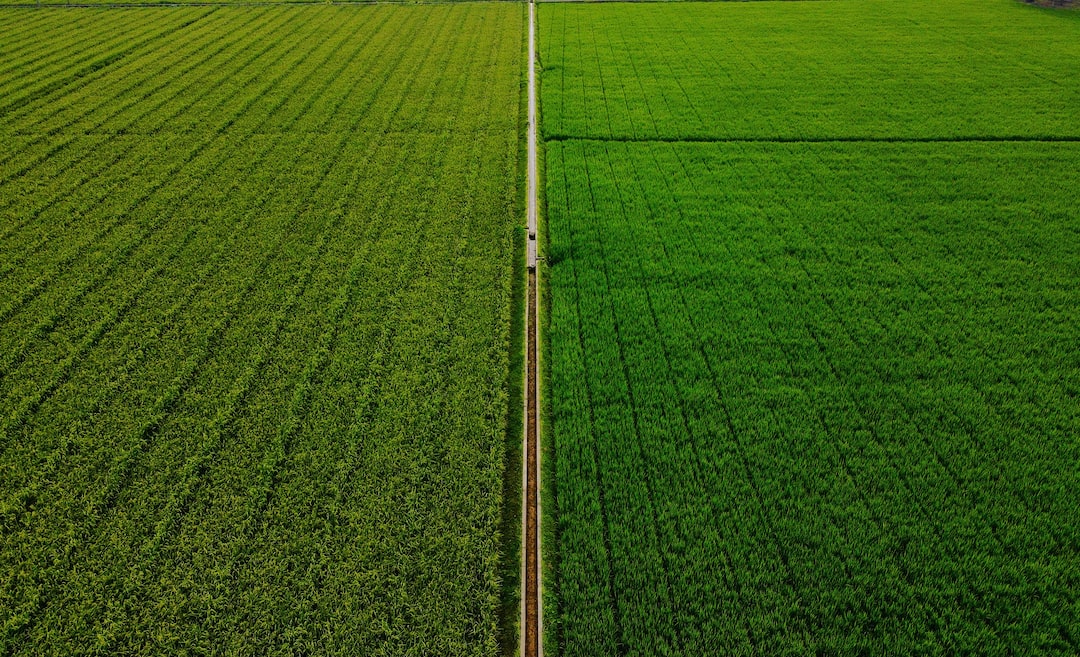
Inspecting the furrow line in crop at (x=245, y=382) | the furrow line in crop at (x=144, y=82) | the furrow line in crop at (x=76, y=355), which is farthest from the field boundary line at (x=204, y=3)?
the furrow line in crop at (x=76, y=355)

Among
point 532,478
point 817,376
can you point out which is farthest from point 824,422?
point 532,478

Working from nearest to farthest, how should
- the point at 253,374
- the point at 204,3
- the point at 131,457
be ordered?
the point at 131,457, the point at 253,374, the point at 204,3

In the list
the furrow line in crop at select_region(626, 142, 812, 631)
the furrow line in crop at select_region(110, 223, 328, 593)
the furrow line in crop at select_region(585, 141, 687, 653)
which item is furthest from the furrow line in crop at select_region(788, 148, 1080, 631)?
the furrow line in crop at select_region(110, 223, 328, 593)

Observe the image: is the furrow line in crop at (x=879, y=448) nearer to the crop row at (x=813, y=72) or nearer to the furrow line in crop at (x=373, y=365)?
the furrow line in crop at (x=373, y=365)

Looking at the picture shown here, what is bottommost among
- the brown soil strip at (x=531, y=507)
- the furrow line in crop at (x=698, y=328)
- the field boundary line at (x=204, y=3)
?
the brown soil strip at (x=531, y=507)

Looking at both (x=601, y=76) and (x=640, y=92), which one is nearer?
(x=640, y=92)

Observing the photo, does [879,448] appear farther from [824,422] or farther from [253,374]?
[253,374]
